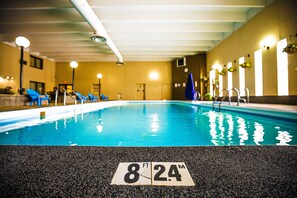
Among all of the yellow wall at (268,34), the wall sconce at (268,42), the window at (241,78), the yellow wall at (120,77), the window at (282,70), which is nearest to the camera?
the yellow wall at (268,34)

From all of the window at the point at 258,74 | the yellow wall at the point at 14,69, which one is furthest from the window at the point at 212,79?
the yellow wall at the point at 14,69

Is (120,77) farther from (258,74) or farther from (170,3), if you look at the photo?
(258,74)

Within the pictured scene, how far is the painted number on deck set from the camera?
88cm

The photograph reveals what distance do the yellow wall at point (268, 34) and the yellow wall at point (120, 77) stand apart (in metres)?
7.35

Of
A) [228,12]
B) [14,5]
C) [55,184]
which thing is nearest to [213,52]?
[228,12]

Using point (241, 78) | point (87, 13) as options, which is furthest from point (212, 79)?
point (87, 13)

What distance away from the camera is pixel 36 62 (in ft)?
41.8

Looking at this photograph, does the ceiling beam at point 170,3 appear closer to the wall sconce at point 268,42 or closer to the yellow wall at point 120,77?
the wall sconce at point 268,42

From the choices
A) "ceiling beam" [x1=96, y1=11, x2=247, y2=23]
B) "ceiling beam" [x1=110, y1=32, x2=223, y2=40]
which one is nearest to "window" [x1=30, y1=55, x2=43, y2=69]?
"ceiling beam" [x1=110, y1=32, x2=223, y2=40]

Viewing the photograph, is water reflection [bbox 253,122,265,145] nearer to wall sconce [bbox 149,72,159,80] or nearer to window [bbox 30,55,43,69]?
wall sconce [bbox 149,72,159,80]

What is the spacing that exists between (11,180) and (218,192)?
1213 mm

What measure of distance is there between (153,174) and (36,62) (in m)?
15.7

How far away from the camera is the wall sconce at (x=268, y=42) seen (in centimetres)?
570

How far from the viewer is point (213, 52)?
1086cm
